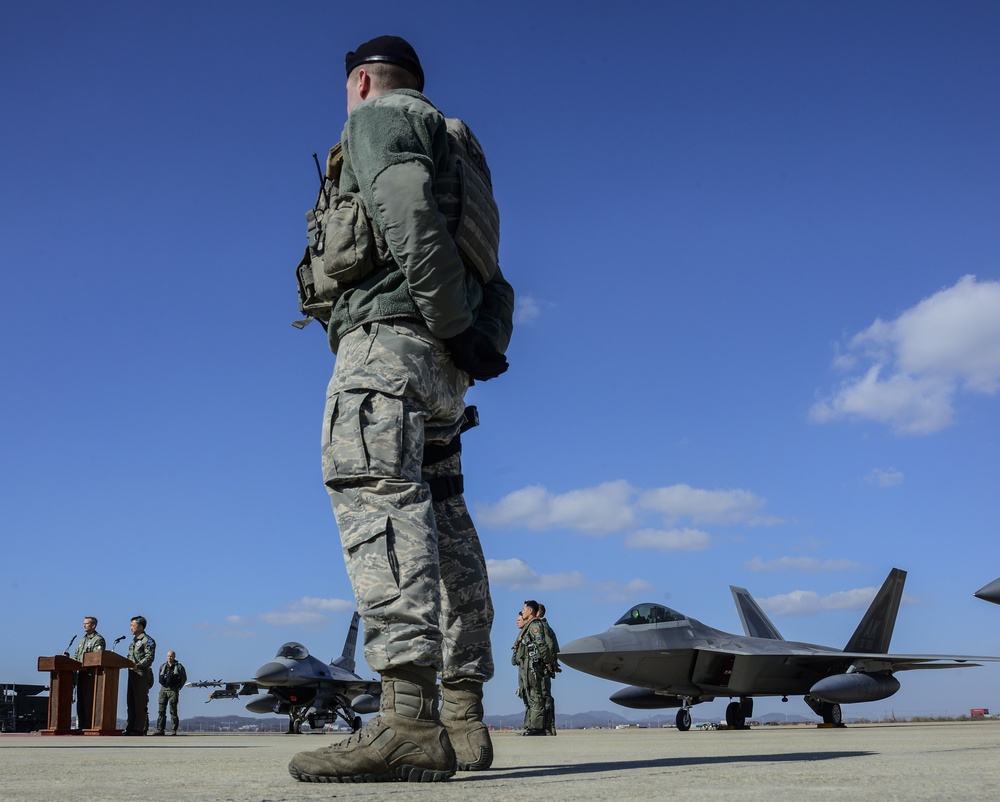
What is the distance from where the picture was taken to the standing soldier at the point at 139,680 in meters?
16.6

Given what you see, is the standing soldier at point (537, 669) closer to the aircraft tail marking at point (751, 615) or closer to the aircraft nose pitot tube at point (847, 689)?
the aircraft nose pitot tube at point (847, 689)

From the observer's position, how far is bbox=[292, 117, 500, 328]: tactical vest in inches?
121

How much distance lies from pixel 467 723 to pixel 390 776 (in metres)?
0.68

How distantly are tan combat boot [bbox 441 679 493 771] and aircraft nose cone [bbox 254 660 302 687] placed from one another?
19.8 m

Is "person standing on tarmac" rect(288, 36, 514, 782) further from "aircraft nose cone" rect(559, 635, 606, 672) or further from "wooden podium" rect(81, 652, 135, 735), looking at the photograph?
"aircraft nose cone" rect(559, 635, 606, 672)

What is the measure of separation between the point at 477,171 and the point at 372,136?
518mm

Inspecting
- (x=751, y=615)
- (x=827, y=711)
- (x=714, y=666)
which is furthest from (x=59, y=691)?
(x=751, y=615)

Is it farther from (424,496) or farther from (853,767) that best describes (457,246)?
(853,767)

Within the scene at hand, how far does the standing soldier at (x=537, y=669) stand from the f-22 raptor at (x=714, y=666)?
19.3 ft

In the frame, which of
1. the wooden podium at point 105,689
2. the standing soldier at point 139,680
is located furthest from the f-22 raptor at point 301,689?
the wooden podium at point 105,689

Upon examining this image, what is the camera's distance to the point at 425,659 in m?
2.65

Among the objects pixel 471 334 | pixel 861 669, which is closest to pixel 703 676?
pixel 861 669

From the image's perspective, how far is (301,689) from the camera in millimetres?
23078

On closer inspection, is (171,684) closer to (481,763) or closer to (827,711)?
(827,711)
